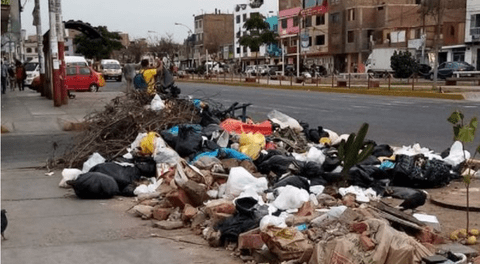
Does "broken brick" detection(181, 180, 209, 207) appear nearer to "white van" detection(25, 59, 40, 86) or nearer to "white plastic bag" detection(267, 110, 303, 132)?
"white plastic bag" detection(267, 110, 303, 132)

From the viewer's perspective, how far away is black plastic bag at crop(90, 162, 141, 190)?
8.19 m

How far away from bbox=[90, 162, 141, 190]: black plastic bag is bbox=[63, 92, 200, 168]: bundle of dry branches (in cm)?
131

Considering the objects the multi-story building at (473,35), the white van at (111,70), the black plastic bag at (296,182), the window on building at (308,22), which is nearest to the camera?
the black plastic bag at (296,182)

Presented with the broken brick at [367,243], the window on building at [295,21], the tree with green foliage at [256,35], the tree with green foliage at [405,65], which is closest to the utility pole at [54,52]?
the broken brick at [367,243]

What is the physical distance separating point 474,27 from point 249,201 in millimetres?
57102

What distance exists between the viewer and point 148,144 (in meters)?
9.52

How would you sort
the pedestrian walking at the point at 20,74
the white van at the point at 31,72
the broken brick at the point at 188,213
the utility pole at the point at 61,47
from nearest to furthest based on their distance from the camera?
the broken brick at the point at 188,213 < the utility pole at the point at 61,47 < the pedestrian walking at the point at 20,74 < the white van at the point at 31,72

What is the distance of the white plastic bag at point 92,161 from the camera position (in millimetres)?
9000

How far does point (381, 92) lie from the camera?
101ft

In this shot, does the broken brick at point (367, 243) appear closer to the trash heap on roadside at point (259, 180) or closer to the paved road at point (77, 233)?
the trash heap on roadside at point (259, 180)

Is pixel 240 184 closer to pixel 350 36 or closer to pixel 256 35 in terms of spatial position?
pixel 350 36

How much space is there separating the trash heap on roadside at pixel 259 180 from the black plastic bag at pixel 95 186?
13 mm

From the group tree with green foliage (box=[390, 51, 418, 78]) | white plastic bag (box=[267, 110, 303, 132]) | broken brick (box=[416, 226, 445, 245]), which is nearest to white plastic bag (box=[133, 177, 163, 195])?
broken brick (box=[416, 226, 445, 245])

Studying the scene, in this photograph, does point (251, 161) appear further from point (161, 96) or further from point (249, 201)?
point (161, 96)
